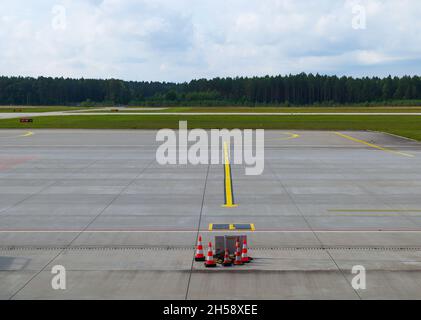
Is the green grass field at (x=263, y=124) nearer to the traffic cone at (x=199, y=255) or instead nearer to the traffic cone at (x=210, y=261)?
the traffic cone at (x=199, y=255)

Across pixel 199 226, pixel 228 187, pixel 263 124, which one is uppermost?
pixel 263 124

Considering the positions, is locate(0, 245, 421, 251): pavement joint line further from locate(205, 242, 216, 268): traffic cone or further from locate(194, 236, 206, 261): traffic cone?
locate(205, 242, 216, 268): traffic cone

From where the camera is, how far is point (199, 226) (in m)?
16.5

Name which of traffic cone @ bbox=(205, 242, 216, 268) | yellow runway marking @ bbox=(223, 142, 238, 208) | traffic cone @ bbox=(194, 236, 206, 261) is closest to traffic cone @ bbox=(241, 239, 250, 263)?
traffic cone @ bbox=(205, 242, 216, 268)

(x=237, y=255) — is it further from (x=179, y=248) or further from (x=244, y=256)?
(x=179, y=248)

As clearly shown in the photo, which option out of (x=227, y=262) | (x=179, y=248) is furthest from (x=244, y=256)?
(x=179, y=248)

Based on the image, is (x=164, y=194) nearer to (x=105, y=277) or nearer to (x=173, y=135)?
(x=105, y=277)

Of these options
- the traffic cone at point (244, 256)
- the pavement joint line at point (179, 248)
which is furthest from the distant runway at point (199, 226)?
the traffic cone at point (244, 256)
